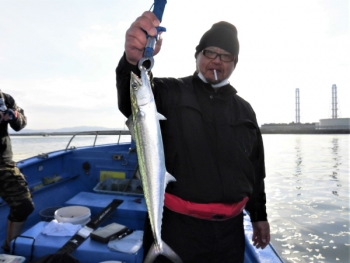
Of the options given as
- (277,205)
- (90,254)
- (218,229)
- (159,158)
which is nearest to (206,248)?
(218,229)

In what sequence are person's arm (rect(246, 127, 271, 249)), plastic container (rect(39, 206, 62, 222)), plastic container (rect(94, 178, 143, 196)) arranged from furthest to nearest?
plastic container (rect(94, 178, 143, 196)), plastic container (rect(39, 206, 62, 222)), person's arm (rect(246, 127, 271, 249))

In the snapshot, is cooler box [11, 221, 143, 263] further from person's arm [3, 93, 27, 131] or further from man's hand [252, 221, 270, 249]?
person's arm [3, 93, 27, 131]

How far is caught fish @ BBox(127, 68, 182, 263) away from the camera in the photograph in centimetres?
162

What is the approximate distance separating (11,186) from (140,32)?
3.88m

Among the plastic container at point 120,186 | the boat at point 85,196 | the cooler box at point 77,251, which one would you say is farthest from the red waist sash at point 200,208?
the plastic container at point 120,186

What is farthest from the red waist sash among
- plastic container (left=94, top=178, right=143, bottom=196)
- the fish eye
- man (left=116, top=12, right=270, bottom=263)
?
plastic container (left=94, top=178, right=143, bottom=196)

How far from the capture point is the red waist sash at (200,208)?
2.23 m

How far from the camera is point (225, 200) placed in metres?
2.27

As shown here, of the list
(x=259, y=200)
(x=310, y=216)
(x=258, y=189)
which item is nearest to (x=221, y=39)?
(x=258, y=189)

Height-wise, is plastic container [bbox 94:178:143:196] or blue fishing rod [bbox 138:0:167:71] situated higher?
blue fishing rod [bbox 138:0:167:71]

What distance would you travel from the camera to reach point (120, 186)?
22.5ft

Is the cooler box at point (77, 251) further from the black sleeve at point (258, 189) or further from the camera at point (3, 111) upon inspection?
the camera at point (3, 111)

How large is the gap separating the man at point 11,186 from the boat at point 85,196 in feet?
1.07

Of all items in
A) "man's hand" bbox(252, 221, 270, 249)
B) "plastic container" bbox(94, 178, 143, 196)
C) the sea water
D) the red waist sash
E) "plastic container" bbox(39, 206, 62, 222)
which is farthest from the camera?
the sea water
